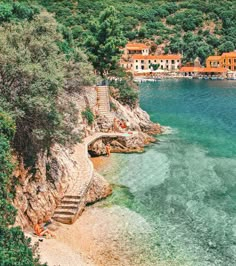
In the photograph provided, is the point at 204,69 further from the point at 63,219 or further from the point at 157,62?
the point at 63,219

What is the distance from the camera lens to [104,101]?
128 feet

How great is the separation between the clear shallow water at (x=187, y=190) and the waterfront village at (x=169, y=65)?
233ft

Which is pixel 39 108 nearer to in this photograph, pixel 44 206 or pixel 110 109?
pixel 44 206

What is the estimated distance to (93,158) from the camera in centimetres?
3297

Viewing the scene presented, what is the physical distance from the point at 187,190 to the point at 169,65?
10328 centimetres

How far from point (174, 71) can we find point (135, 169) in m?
96.0

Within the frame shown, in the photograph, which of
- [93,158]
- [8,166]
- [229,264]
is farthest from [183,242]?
[93,158]

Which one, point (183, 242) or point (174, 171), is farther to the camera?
point (174, 171)

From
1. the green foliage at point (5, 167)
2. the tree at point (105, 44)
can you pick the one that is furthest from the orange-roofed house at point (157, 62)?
the green foliage at point (5, 167)

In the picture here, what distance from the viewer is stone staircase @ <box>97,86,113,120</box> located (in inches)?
1510

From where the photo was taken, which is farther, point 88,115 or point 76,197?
point 88,115

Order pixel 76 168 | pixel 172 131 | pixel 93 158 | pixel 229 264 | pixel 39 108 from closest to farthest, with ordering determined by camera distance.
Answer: pixel 229 264 < pixel 39 108 < pixel 76 168 < pixel 93 158 < pixel 172 131

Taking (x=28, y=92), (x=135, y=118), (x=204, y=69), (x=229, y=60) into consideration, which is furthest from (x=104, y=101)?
(x=229, y=60)

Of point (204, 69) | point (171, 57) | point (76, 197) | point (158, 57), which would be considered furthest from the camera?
point (158, 57)
